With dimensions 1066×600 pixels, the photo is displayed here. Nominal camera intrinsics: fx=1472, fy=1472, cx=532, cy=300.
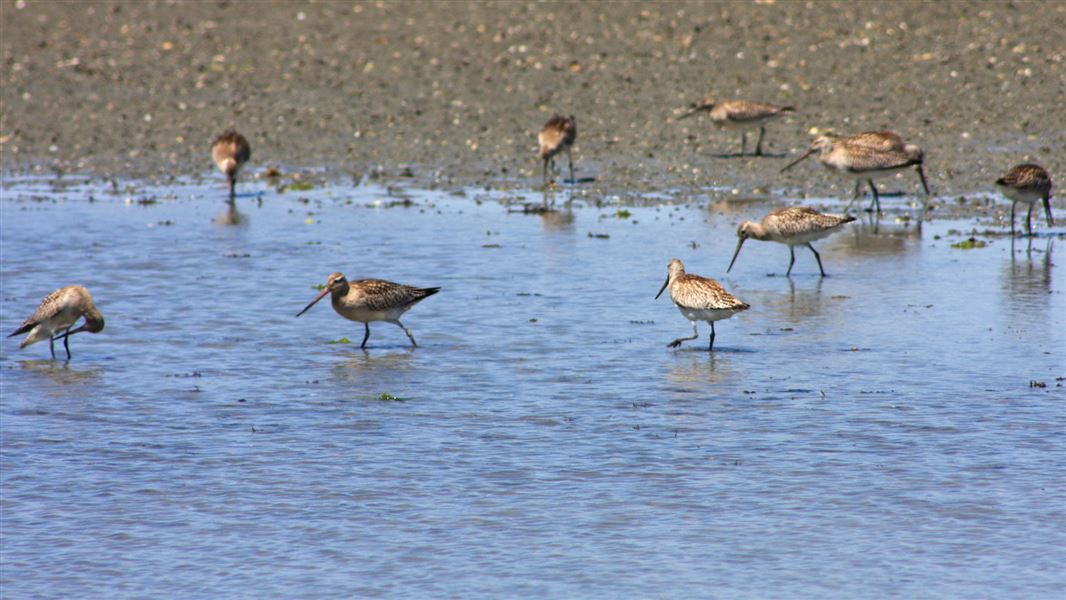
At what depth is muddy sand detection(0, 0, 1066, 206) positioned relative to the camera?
25.8 meters

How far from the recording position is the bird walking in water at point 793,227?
17.2m

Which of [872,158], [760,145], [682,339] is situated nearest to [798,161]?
[872,158]

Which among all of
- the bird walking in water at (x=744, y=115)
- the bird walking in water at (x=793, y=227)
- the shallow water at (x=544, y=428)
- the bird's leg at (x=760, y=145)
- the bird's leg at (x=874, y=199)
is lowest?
the shallow water at (x=544, y=428)

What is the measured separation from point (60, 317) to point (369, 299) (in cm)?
287

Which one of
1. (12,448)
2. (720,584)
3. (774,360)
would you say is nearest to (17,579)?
(12,448)

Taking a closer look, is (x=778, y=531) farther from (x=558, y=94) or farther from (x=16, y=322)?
(x=558, y=94)

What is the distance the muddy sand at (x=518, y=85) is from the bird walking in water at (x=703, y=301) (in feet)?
31.5

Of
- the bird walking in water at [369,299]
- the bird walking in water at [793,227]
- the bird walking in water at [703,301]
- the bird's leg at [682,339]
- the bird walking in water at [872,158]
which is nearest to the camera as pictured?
the bird walking in water at [703,301]

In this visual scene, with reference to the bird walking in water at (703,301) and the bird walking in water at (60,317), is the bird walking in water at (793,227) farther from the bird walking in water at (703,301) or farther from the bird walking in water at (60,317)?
the bird walking in water at (60,317)

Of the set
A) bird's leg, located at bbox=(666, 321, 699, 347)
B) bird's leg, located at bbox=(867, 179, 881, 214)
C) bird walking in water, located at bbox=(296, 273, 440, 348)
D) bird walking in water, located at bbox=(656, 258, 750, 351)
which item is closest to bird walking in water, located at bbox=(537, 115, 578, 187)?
bird's leg, located at bbox=(867, 179, 881, 214)

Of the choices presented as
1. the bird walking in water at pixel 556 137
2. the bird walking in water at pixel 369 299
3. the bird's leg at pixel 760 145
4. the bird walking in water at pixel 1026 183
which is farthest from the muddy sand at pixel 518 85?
the bird walking in water at pixel 369 299

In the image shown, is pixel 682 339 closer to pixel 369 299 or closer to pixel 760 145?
pixel 369 299

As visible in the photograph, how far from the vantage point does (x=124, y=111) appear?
98.3 feet

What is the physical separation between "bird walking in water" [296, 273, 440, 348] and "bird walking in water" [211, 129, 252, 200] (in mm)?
10542
